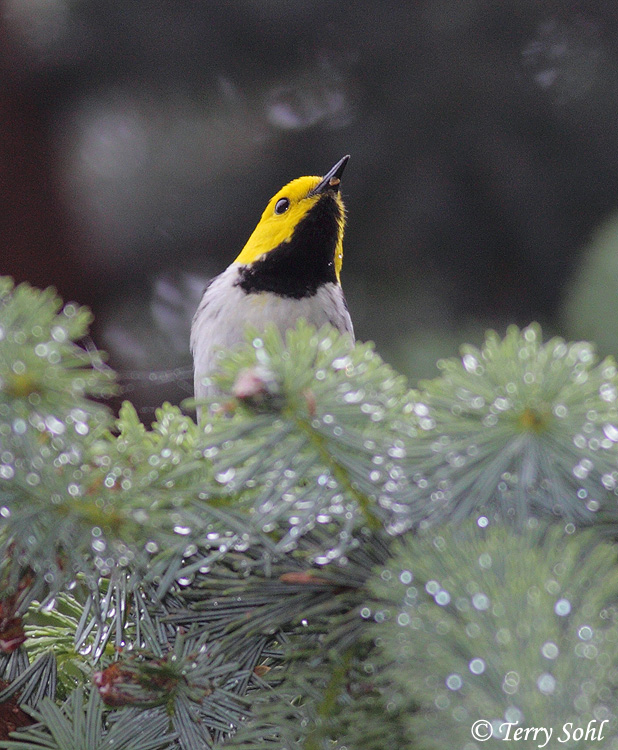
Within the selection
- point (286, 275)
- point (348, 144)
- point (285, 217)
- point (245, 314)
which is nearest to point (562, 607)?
point (245, 314)

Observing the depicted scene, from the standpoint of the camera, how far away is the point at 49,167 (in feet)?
9.11

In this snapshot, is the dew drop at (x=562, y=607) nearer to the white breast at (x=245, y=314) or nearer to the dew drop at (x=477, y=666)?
the dew drop at (x=477, y=666)

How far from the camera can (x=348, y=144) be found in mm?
2447

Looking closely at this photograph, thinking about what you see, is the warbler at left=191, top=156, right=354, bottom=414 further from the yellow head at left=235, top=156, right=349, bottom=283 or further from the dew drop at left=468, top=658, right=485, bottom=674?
the dew drop at left=468, top=658, right=485, bottom=674

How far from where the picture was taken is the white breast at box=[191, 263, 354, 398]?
208cm

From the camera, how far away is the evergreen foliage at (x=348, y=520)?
0.56 meters

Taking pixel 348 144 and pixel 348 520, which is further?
pixel 348 144

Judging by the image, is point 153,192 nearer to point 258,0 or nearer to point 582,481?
point 258,0

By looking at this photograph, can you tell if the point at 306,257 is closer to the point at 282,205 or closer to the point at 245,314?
the point at 282,205

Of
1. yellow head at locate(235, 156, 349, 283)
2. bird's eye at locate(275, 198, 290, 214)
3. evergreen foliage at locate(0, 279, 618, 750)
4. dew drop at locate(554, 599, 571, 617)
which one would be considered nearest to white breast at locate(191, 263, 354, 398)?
yellow head at locate(235, 156, 349, 283)

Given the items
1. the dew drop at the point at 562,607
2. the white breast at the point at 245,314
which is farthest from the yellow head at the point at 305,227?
the dew drop at the point at 562,607

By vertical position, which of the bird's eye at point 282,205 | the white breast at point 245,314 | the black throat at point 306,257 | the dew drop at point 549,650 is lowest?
the white breast at point 245,314

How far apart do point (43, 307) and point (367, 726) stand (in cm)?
42

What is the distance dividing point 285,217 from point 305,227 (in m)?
0.07
